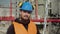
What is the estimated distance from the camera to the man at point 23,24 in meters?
2.92

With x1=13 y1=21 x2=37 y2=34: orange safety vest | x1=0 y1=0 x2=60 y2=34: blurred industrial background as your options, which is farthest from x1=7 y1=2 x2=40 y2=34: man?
x1=0 y1=0 x2=60 y2=34: blurred industrial background

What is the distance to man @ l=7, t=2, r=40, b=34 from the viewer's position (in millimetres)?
2924

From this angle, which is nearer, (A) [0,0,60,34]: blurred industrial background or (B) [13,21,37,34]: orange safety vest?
(B) [13,21,37,34]: orange safety vest

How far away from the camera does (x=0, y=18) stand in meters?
5.54

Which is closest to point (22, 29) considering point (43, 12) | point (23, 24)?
point (23, 24)

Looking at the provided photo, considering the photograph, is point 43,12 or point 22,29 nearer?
point 22,29

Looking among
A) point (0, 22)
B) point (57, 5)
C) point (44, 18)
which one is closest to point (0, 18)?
point (0, 22)

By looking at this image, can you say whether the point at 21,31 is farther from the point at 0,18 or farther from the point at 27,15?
the point at 0,18

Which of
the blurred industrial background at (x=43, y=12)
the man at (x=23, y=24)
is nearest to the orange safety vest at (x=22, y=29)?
the man at (x=23, y=24)

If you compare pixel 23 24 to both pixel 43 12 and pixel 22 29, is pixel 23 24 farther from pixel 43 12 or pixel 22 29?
pixel 43 12

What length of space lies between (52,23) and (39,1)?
506 millimetres

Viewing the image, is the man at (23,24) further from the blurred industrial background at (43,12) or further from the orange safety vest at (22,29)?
the blurred industrial background at (43,12)

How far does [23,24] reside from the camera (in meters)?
2.98

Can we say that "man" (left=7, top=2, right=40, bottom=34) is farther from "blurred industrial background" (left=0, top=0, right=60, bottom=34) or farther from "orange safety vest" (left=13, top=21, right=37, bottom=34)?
"blurred industrial background" (left=0, top=0, right=60, bottom=34)
